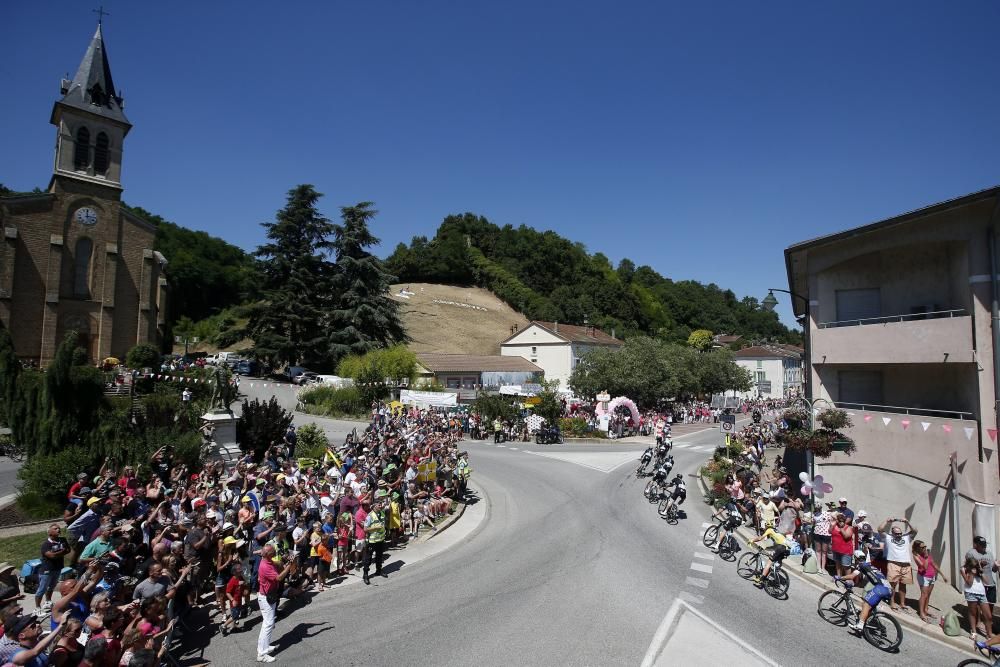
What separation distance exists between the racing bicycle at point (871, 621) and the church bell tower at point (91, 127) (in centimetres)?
4829

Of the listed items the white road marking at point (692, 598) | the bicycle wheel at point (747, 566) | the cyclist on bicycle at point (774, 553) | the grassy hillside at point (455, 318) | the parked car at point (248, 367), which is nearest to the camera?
the white road marking at point (692, 598)

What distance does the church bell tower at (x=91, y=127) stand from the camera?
37.9 metres

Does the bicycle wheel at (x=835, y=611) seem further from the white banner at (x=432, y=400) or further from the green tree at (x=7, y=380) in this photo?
the white banner at (x=432, y=400)

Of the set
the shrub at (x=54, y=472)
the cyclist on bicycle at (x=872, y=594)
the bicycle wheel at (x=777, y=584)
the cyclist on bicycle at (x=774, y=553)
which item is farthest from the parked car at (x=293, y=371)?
the cyclist on bicycle at (x=872, y=594)

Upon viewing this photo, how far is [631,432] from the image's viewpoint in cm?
3434

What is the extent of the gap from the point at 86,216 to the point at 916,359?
48.6 metres

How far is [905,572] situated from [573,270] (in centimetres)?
12249

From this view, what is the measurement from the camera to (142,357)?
121 feet

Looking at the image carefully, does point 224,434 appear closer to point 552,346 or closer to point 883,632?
point 883,632

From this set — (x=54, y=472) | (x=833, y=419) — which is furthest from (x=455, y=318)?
(x=833, y=419)

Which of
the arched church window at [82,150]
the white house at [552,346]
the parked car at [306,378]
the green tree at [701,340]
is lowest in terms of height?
the parked car at [306,378]

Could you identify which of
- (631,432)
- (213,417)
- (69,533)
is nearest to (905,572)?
(69,533)

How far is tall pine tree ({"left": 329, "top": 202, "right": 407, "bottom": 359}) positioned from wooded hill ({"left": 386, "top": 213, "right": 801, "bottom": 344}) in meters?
46.6

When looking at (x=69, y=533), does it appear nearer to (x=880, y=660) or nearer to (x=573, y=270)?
(x=880, y=660)
